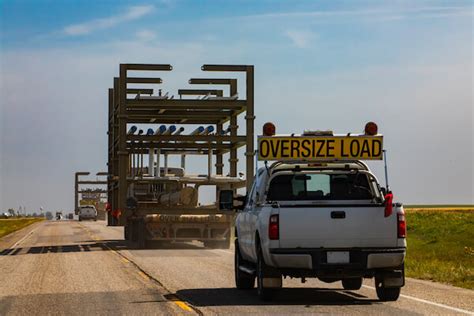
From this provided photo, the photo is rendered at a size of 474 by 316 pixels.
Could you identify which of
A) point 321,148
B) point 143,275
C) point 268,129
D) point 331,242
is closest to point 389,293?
point 331,242

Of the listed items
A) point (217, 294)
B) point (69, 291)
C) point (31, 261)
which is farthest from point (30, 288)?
point (31, 261)

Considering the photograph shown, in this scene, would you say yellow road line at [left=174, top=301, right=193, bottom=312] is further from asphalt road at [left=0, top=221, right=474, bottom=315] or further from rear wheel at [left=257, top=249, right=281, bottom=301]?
rear wheel at [left=257, top=249, right=281, bottom=301]

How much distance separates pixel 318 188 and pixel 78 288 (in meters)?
4.83

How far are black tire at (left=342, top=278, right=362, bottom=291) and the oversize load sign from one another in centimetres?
265

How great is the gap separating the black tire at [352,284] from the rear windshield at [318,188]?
2036 millimetres

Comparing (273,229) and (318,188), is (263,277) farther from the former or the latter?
(318,188)

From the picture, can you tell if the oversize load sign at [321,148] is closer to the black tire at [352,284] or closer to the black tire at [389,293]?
the black tire at [389,293]

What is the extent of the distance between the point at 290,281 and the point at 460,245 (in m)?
18.1

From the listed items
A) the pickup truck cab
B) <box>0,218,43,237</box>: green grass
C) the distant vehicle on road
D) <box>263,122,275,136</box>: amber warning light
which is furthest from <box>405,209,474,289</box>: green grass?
the distant vehicle on road

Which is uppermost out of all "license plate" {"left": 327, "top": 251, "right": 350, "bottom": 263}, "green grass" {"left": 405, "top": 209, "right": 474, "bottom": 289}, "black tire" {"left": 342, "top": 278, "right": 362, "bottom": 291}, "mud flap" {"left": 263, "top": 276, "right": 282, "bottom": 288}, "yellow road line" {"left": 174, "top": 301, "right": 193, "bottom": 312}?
"license plate" {"left": 327, "top": 251, "right": 350, "bottom": 263}

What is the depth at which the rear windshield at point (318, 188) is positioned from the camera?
49.5 feet

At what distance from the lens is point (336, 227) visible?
45.9ft

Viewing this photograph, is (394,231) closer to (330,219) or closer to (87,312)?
(330,219)

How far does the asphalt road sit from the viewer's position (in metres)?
13.5
